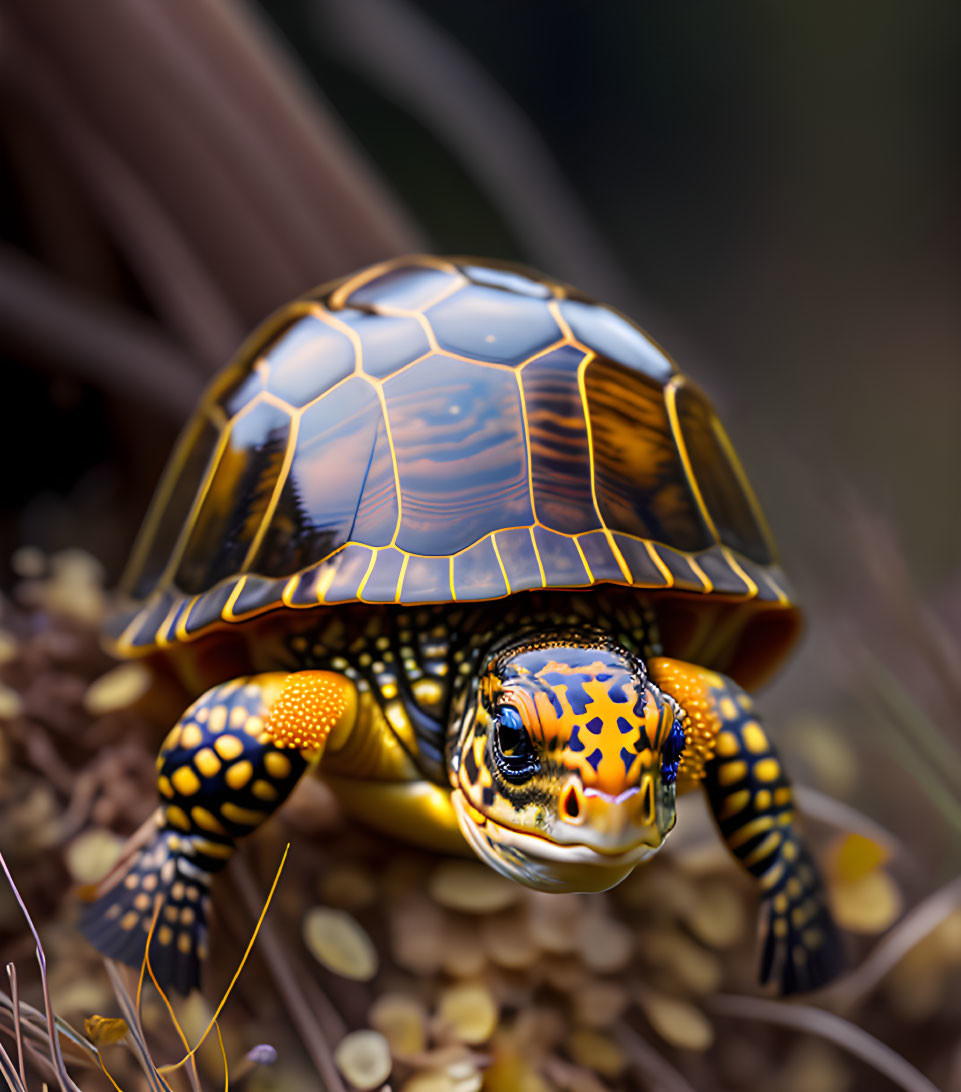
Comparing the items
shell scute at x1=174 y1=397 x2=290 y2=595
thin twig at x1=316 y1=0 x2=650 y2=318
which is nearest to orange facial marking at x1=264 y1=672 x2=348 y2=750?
shell scute at x1=174 y1=397 x2=290 y2=595

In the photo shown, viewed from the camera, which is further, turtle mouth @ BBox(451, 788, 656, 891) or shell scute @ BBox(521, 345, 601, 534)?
shell scute @ BBox(521, 345, 601, 534)

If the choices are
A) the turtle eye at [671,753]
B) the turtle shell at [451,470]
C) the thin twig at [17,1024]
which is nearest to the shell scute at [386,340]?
the turtle shell at [451,470]

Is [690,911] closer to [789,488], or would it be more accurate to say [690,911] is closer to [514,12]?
[789,488]

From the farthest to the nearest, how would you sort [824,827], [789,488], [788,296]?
[788,296]
[789,488]
[824,827]

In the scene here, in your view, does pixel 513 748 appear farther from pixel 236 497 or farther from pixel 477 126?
pixel 477 126

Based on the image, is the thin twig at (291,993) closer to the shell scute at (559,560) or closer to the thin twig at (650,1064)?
the thin twig at (650,1064)

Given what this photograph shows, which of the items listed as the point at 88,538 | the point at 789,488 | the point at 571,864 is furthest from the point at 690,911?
the point at 88,538

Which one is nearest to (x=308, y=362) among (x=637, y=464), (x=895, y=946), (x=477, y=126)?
(x=637, y=464)

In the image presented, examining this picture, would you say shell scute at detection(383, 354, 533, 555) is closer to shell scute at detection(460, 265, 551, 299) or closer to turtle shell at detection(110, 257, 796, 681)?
turtle shell at detection(110, 257, 796, 681)
